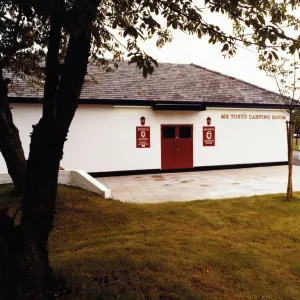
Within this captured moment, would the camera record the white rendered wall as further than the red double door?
No

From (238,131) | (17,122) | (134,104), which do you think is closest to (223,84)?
(238,131)

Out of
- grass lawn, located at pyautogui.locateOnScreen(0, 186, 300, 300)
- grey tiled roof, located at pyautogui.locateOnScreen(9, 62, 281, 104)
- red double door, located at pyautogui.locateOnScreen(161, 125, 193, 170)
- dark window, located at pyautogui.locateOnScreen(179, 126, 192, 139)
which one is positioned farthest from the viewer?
dark window, located at pyautogui.locateOnScreen(179, 126, 192, 139)

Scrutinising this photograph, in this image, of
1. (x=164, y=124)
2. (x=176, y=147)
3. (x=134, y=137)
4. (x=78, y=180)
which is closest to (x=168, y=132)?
(x=164, y=124)

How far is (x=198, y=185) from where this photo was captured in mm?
10633

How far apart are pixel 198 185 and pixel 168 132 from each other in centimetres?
409

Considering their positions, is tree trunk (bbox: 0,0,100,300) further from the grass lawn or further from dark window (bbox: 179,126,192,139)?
dark window (bbox: 179,126,192,139)

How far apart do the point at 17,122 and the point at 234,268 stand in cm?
1047

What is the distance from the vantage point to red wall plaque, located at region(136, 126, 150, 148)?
44.1 ft

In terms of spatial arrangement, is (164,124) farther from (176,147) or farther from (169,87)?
(169,87)

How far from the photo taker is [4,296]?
2602 mm

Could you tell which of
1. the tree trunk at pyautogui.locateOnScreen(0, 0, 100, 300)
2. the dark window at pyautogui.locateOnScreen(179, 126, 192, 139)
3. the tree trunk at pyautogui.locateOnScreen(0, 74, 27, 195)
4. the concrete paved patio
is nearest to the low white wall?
the concrete paved patio

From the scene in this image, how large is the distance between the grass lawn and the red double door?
6.24m

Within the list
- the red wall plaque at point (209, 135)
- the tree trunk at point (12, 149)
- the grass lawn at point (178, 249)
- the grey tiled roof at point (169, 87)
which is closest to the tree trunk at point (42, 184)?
the grass lawn at point (178, 249)

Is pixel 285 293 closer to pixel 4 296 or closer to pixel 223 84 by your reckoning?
pixel 4 296
